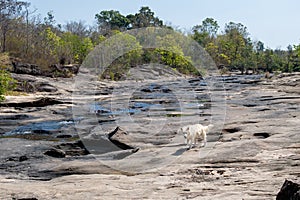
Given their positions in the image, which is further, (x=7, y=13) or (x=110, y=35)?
(x=110, y=35)

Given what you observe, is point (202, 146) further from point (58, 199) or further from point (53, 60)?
point (53, 60)

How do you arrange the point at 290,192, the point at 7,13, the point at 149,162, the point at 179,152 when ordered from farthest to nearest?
the point at 7,13
the point at 179,152
the point at 149,162
the point at 290,192

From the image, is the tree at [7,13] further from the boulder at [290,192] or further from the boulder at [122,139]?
the boulder at [290,192]

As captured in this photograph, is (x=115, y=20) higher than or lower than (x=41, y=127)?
higher

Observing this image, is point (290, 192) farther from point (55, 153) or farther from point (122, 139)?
point (122, 139)

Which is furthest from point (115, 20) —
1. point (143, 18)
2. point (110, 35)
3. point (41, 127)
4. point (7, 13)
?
point (41, 127)

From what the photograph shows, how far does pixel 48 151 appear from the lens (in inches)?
426

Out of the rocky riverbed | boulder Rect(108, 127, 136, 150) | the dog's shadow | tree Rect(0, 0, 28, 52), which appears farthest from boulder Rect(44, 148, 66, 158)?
tree Rect(0, 0, 28, 52)

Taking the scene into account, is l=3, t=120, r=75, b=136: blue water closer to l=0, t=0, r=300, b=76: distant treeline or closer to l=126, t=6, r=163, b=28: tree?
l=0, t=0, r=300, b=76: distant treeline

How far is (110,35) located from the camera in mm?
77062

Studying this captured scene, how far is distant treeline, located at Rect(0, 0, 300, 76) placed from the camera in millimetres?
42562

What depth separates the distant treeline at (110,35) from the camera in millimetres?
42562

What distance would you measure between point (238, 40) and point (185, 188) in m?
101

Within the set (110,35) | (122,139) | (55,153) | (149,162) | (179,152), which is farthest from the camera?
(110,35)
